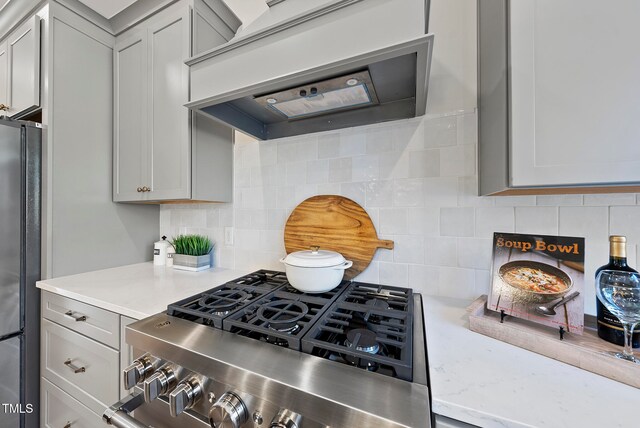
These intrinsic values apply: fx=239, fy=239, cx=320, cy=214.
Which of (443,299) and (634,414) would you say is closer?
(634,414)

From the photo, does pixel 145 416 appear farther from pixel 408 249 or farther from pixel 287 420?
pixel 408 249

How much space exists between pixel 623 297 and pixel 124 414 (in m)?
1.39

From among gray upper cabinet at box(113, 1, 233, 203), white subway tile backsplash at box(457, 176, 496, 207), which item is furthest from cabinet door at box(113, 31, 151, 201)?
white subway tile backsplash at box(457, 176, 496, 207)

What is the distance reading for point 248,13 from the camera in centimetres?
146

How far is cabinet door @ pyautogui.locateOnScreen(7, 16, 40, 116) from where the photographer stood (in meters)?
1.37

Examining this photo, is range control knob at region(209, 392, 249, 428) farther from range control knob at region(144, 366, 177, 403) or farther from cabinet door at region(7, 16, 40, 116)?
cabinet door at region(7, 16, 40, 116)

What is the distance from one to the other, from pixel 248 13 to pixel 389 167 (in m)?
1.30

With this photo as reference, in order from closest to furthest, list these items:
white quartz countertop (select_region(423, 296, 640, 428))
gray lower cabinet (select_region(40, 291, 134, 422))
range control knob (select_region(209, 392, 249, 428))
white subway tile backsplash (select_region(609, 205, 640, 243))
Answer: white quartz countertop (select_region(423, 296, 640, 428))
range control knob (select_region(209, 392, 249, 428))
white subway tile backsplash (select_region(609, 205, 640, 243))
gray lower cabinet (select_region(40, 291, 134, 422))

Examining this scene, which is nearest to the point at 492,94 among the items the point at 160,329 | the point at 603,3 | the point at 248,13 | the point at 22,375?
the point at 603,3

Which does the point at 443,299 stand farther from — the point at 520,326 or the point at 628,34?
the point at 628,34

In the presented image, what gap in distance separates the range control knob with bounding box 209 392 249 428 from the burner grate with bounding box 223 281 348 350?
0.52ft

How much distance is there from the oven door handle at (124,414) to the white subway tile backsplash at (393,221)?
108cm

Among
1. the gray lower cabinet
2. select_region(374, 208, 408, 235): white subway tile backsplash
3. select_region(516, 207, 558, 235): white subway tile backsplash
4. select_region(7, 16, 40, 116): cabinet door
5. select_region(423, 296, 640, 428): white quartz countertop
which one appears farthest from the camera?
select_region(7, 16, 40, 116): cabinet door

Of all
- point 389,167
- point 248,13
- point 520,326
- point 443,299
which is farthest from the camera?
point 248,13
